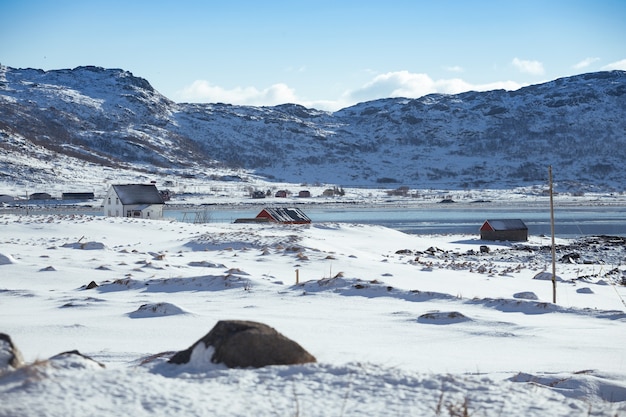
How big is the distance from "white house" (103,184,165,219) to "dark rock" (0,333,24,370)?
55.5m

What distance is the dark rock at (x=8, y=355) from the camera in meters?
4.89

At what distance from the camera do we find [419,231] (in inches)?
2506

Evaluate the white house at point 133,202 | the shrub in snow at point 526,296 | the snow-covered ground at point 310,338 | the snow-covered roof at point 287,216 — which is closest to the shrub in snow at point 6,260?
the snow-covered ground at point 310,338

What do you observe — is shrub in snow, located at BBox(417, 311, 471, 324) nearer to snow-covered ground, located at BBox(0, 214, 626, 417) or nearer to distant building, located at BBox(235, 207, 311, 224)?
snow-covered ground, located at BBox(0, 214, 626, 417)

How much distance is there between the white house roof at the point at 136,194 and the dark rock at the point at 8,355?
5660 cm

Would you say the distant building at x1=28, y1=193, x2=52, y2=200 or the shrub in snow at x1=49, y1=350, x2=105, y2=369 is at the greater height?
the distant building at x1=28, y1=193, x2=52, y2=200

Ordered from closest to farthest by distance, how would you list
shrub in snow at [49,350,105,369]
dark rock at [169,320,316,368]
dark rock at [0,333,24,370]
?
dark rock at [0,333,24,370]
shrub in snow at [49,350,105,369]
dark rock at [169,320,316,368]

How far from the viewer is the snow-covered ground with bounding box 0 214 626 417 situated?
463 cm

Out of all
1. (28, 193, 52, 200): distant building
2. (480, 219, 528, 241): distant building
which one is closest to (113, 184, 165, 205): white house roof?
(480, 219, 528, 241): distant building

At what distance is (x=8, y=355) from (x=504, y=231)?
50268 millimetres

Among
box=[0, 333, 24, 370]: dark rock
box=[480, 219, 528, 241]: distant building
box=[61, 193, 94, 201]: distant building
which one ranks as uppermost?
box=[61, 193, 94, 201]: distant building

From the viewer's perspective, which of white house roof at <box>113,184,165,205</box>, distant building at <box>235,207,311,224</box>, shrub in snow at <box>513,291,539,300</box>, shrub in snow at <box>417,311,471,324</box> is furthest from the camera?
white house roof at <box>113,184,165,205</box>

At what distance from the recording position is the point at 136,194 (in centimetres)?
6112

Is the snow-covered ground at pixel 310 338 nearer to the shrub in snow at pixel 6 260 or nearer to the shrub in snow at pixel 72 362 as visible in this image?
the shrub in snow at pixel 72 362
